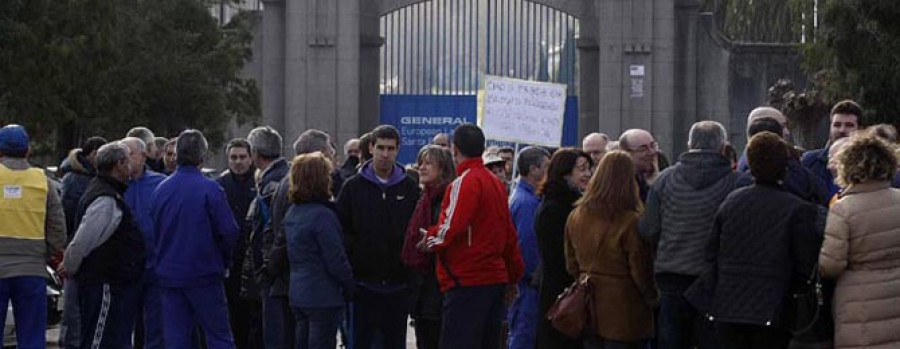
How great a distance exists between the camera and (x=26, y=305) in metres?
14.4

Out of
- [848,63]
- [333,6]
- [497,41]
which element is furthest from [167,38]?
[848,63]

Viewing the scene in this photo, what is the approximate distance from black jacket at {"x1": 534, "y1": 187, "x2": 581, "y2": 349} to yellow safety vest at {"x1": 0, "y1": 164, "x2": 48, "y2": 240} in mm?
4153

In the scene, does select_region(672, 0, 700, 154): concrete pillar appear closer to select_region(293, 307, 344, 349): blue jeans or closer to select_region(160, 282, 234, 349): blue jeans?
select_region(160, 282, 234, 349): blue jeans

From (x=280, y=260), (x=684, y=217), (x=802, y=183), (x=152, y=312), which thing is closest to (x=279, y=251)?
(x=280, y=260)

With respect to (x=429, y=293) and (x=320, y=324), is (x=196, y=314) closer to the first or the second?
(x=320, y=324)

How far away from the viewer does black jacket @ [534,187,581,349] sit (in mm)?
12672

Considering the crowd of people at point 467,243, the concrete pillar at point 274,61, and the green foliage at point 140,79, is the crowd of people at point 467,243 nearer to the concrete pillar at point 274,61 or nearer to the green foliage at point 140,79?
the green foliage at point 140,79

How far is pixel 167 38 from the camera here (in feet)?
112

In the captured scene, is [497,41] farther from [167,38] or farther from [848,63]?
Result: [848,63]

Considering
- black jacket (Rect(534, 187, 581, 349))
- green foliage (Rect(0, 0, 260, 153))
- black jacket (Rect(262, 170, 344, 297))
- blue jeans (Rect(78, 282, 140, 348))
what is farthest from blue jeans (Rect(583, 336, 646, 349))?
green foliage (Rect(0, 0, 260, 153))

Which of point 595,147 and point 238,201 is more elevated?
point 595,147

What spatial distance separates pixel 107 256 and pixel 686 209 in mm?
4680

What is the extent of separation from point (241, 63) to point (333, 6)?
2.48 metres

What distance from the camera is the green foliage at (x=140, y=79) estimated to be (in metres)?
25.3
